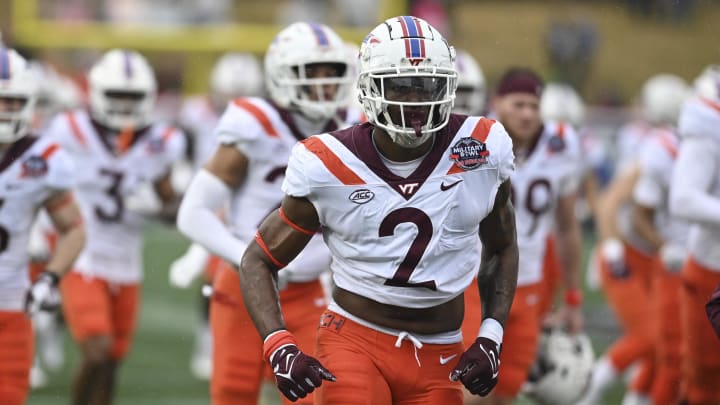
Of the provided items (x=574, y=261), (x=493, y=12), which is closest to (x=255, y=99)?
(x=574, y=261)

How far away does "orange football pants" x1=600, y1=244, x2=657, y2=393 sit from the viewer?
24.0 feet

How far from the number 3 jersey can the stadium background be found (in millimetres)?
3872

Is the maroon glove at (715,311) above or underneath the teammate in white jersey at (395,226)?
underneath

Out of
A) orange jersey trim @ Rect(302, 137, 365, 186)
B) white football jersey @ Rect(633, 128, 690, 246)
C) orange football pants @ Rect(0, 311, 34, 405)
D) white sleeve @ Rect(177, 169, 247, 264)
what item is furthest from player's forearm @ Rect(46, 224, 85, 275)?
white football jersey @ Rect(633, 128, 690, 246)

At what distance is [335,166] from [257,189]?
4.38 feet

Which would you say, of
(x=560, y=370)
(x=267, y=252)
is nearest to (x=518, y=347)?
(x=560, y=370)

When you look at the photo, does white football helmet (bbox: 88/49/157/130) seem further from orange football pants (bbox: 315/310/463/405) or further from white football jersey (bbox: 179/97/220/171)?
orange football pants (bbox: 315/310/463/405)

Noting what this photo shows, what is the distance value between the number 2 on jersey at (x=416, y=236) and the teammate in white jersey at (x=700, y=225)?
2.03 metres

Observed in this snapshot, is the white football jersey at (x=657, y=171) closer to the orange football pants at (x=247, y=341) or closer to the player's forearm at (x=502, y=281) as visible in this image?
the orange football pants at (x=247, y=341)

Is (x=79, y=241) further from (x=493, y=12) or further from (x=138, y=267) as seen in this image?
(x=493, y=12)

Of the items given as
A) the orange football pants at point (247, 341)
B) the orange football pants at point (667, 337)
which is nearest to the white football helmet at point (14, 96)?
the orange football pants at point (247, 341)

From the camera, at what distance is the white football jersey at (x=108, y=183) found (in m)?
6.69

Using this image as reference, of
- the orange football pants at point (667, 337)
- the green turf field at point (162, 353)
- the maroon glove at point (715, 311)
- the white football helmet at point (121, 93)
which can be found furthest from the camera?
the green turf field at point (162, 353)

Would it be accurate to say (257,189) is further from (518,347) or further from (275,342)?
(518,347)
